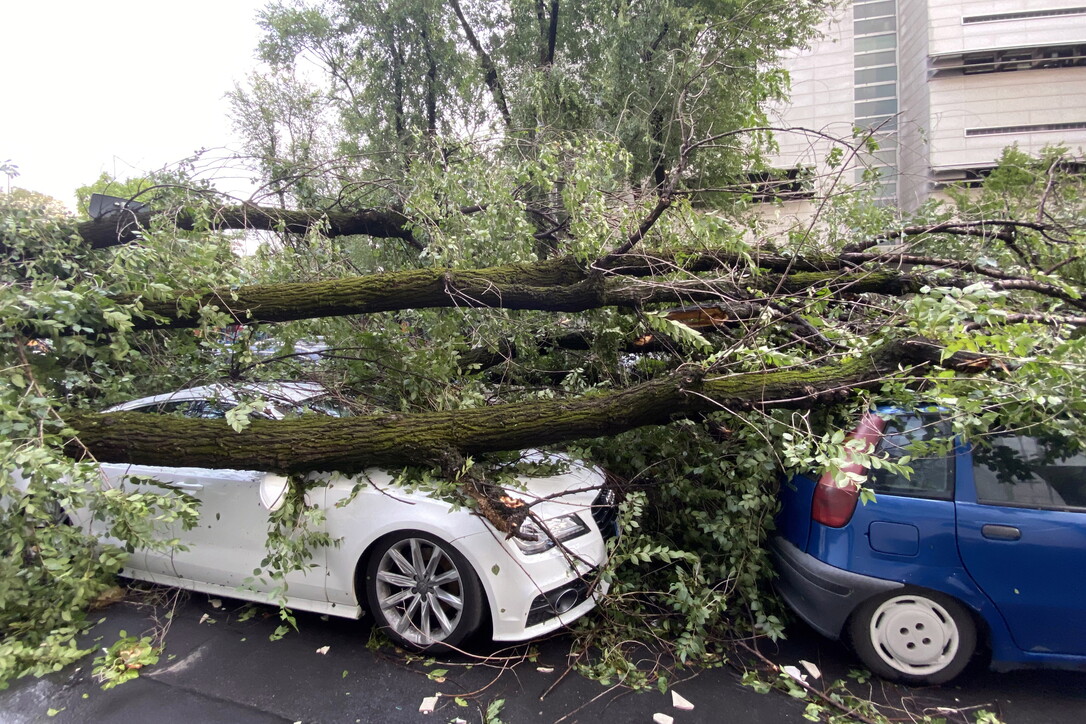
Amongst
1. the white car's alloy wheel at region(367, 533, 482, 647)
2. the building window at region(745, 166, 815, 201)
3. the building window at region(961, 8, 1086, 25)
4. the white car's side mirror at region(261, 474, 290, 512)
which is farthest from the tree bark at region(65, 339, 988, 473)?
the building window at region(961, 8, 1086, 25)

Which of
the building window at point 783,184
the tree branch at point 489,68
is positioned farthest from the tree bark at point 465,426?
the tree branch at point 489,68

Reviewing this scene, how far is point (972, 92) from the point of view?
30.1 m

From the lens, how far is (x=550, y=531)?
294 cm

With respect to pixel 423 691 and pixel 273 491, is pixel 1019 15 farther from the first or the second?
pixel 423 691

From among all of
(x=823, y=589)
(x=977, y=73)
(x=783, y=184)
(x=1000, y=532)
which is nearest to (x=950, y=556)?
(x=1000, y=532)

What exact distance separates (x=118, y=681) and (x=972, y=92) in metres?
39.7

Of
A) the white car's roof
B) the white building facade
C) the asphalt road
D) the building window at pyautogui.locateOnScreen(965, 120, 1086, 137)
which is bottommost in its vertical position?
the asphalt road

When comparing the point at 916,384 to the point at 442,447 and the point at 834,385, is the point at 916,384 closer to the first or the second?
the point at 834,385

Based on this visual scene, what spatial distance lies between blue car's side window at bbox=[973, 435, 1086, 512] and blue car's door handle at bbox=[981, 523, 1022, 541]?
10 centimetres

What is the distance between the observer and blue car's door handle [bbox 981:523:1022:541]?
8.45 ft

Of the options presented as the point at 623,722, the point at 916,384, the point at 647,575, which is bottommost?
the point at 623,722

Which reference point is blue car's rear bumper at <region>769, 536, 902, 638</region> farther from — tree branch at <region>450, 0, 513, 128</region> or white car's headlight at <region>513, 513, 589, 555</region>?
tree branch at <region>450, 0, 513, 128</region>

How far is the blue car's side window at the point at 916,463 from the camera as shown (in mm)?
2686

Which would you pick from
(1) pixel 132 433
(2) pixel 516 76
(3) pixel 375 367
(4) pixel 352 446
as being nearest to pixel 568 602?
(4) pixel 352 446
